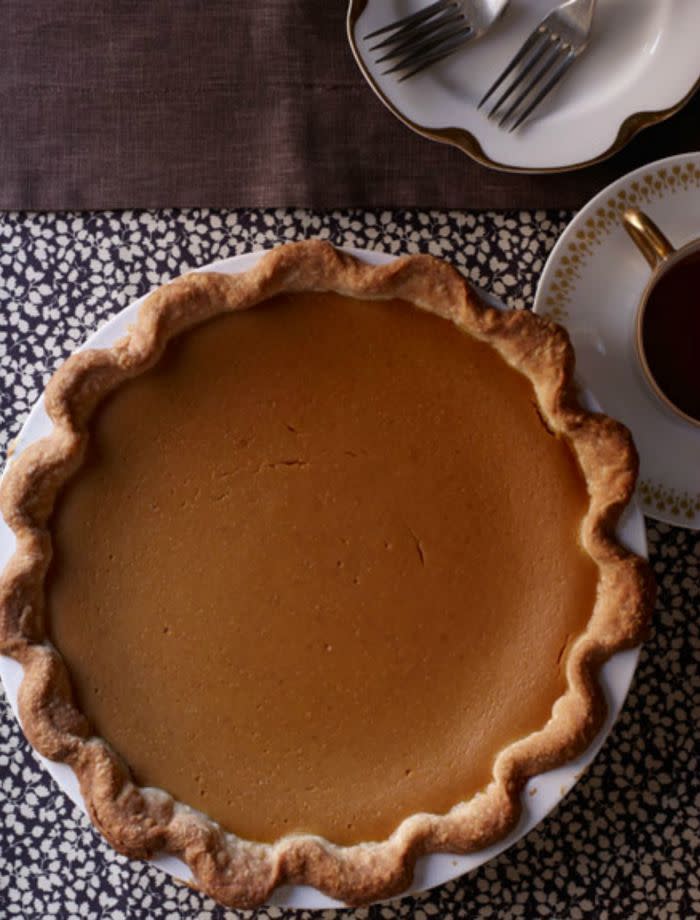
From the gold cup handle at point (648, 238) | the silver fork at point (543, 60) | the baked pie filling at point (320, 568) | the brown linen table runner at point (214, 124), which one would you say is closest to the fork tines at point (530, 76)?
the silver fork at point (543, 60)

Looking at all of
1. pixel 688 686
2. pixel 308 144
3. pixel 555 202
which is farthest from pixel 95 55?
pixel 688 686

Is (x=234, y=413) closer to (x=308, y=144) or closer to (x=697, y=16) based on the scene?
(x=308, y=144)

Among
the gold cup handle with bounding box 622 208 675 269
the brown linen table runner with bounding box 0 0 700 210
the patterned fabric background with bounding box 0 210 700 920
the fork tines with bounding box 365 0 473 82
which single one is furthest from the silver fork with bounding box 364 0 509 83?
the gold cup handle with bounding box 622 208 675 269

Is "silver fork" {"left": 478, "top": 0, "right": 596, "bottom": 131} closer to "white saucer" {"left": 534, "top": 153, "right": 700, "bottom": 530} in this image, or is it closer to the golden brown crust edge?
"white saucer" {"left": 534, "top": 153, "right": 700, "bottom": 530}

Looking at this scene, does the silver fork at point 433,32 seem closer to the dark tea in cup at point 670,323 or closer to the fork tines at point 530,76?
the fork tines at point 530,76

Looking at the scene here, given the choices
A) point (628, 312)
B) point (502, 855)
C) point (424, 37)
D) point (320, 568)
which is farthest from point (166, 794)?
point (424, 37)

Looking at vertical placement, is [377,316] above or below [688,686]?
above

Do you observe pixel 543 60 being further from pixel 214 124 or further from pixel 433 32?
pixel 214 124
